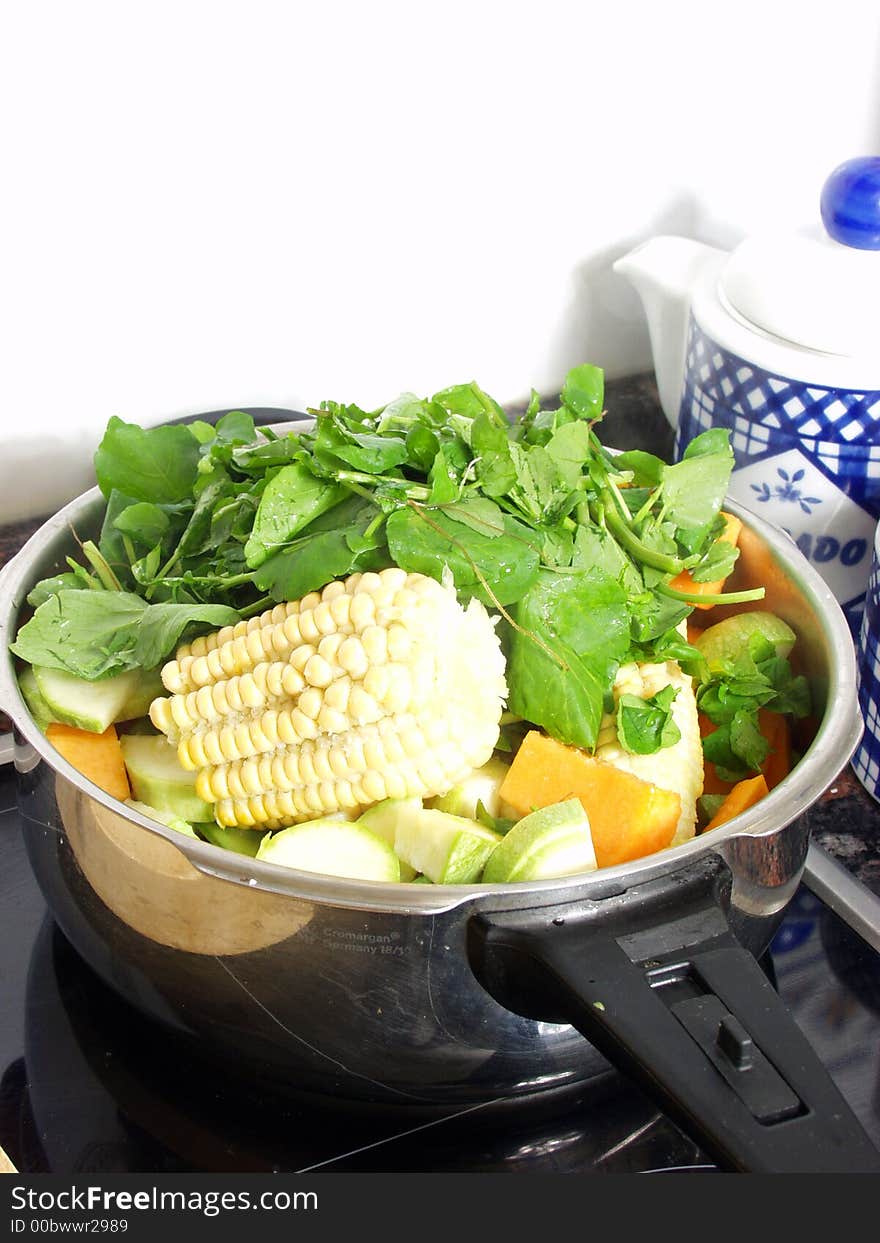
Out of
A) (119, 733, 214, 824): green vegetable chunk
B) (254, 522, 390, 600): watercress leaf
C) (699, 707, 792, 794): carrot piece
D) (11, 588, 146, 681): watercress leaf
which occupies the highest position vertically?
(254, 522, 390, 600): watercress leaf

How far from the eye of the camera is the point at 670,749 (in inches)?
27.0

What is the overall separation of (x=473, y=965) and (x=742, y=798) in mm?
200

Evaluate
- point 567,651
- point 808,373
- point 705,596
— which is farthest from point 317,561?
point 808,373

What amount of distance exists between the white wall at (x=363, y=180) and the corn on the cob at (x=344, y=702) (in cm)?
40

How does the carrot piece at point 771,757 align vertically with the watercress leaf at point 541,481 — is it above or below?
below

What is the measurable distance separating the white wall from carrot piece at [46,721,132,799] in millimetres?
360

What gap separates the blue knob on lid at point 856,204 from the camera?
0.86 meters

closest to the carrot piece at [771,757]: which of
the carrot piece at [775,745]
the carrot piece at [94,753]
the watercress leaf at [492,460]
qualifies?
the carrot piece at [775,745]

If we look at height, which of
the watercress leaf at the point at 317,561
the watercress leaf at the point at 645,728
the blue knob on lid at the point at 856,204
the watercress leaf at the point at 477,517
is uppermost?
the blue knob on lid at the point at 856,204

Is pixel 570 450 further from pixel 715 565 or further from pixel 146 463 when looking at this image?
pixel 146 463

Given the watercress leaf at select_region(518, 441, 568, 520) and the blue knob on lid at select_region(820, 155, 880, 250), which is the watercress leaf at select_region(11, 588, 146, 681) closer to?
the watercress leaf at select_region(518, 441, 568, 520)

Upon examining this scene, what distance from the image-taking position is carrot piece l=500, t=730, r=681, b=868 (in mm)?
632

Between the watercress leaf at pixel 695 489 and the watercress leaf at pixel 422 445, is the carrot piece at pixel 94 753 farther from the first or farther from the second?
the watercress leaf at pixel 695 489

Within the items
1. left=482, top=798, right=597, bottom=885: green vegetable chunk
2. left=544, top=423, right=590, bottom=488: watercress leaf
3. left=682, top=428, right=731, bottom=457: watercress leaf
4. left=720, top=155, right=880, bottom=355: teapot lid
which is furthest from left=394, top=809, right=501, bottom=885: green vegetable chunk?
left=720, top=155, right=880, bottom=355: teapot lid
